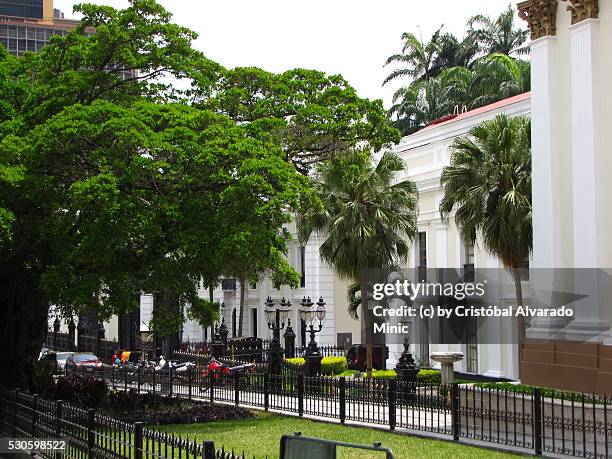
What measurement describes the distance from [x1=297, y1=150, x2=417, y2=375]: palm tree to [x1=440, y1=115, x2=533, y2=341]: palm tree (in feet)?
12.5

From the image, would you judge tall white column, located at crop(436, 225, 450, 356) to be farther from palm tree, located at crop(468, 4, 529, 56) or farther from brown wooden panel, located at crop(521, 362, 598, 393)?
palm tree, located at crop(468, 4, 529, 56)

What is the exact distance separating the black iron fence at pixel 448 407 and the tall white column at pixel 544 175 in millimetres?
2589

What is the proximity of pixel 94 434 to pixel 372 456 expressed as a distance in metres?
5.37

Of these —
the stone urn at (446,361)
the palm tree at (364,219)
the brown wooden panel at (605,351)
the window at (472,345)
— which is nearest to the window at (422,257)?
the window at (472,345)

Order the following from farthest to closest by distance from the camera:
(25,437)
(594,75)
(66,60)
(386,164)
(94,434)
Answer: (386,164)
(66,60)
(594,75)
(25,437)
(94,434)

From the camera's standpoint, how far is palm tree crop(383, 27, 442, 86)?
59281 millimetres

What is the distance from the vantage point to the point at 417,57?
6000 cm

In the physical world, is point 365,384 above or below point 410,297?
below

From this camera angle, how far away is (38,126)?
18594 millimetres

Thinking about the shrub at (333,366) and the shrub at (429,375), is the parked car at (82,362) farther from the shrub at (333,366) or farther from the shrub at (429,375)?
the shrub at (429,375)

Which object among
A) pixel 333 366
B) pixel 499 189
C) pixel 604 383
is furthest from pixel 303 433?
pixel 333 366

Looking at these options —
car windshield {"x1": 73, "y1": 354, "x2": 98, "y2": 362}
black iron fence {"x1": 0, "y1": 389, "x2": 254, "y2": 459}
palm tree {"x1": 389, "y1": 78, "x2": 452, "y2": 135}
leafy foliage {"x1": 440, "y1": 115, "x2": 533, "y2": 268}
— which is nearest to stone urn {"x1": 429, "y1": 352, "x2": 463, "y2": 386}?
leafy foliage {"x1": 440, "y1": 115, "x2": 533, "y2": 268}

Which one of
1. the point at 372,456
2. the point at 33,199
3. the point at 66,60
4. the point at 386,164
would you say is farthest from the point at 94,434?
the point at 386,164

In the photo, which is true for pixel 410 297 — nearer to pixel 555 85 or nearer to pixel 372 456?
pixel 555 85
